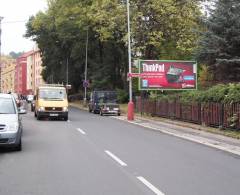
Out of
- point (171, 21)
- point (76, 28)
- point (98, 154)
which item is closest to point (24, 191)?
point (98, 154)

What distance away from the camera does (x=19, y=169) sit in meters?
11.5

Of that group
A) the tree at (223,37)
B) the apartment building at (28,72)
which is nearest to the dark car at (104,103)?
the tree at (223,37)

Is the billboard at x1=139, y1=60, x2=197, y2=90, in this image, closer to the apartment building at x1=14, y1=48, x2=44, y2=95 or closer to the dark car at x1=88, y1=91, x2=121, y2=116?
the dark car at x1=88, y1=91, x2=121, y2=116

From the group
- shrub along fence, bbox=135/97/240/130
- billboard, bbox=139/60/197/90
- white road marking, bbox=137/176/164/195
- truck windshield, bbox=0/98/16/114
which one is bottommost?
white road marking, bbox=137/176/164/195

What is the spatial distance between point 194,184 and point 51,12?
57.8 m

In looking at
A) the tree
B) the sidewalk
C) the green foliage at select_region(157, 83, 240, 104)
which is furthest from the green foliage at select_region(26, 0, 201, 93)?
the sidewalk

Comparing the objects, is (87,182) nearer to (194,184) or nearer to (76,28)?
(194,184)

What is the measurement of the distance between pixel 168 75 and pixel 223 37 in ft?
25.4

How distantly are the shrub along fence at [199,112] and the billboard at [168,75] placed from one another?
1382mm

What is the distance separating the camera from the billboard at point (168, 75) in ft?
119

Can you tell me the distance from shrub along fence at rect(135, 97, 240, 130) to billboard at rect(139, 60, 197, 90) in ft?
4.53

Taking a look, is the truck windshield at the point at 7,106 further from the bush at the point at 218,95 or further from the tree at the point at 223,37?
the tree at the point at 223,37

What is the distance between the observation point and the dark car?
42219mm

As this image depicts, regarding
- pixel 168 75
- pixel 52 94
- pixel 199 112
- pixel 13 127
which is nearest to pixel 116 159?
pixel 13 127
